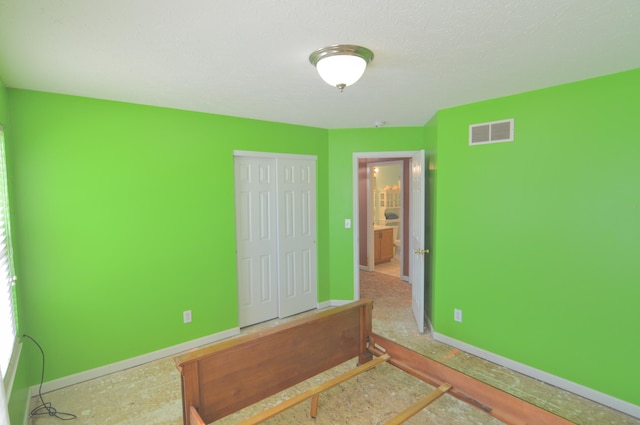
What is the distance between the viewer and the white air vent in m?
2.72

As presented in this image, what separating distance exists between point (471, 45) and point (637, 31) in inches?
31.4

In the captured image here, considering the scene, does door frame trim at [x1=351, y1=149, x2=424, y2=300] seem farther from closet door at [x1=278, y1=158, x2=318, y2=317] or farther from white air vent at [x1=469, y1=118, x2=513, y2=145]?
white air vent at [x1=469, y1=118, x2=513, y2=145]

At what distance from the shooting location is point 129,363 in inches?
112

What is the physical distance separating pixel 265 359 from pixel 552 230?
7.87ft

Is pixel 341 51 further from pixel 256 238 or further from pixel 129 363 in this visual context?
pixel 129 363

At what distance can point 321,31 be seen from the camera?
1.59 meters

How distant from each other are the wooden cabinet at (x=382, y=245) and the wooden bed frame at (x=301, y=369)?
4.19 m

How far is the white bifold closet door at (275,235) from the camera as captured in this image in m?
3.62

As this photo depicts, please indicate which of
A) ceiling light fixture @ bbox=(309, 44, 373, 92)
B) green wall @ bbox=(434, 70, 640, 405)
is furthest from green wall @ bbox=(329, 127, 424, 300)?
ceiling light fixture @ bbox=(309, 44, 373, 92)

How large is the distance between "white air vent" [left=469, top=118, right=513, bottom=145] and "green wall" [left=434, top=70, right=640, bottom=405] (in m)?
0.05

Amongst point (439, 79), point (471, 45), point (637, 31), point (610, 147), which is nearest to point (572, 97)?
point (610, 147)

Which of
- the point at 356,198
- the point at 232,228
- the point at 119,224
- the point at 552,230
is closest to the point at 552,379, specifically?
the point at 552,230

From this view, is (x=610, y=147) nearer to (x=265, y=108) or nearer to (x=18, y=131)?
(x=265, y=108)

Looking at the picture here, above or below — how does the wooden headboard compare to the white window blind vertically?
below
